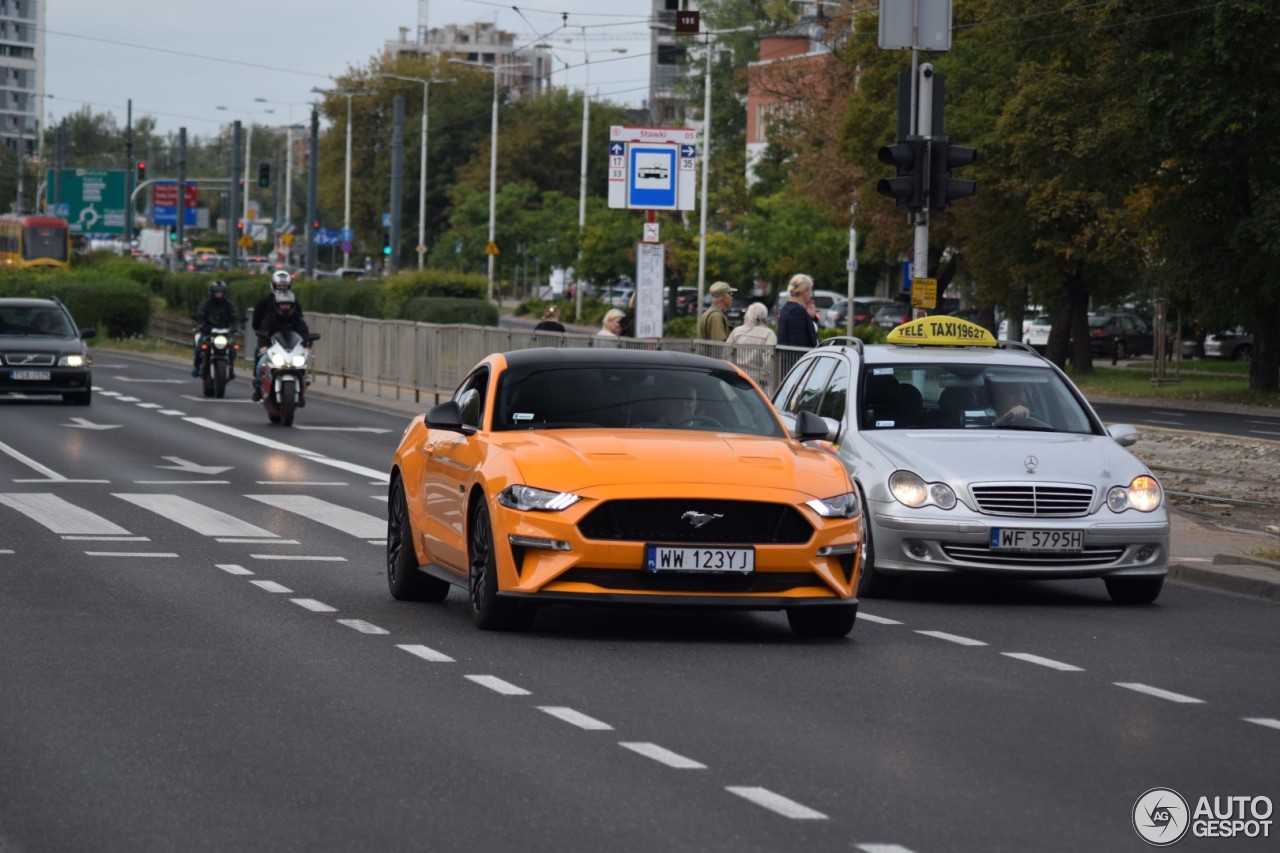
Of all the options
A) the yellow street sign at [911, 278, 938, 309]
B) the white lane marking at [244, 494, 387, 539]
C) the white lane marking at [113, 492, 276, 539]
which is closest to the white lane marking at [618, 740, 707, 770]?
the white lane marking at [113, 492, 276, 539]

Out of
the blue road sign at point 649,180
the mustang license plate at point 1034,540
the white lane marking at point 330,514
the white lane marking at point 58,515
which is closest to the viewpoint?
the mustang license plate at point 1034,540

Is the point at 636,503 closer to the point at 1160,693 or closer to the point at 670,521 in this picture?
the point at 670,521

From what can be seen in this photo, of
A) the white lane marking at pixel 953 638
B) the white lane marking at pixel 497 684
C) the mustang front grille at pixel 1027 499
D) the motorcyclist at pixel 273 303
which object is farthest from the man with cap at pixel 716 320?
the white lane marking at pixel 497 684

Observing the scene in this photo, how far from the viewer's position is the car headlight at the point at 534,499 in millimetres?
11195

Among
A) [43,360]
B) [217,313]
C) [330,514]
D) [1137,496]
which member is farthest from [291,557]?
[217,313]

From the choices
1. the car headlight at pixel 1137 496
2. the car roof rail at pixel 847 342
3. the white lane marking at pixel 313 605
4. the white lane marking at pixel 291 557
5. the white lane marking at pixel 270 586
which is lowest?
the white lane marking at pixel 291 557

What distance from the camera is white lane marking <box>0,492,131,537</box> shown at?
55.8 feet

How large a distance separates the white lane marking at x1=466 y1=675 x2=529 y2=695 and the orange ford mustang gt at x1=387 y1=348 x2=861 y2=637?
1.14m

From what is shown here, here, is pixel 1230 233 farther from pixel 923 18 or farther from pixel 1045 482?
pixel 1045 482

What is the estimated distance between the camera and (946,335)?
16.5 meters

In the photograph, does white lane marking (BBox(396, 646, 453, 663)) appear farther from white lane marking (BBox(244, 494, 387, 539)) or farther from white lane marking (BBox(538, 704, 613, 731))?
white lane marking (BBox(244, 494, 387, 539))

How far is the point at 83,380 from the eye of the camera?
34562 millimetres

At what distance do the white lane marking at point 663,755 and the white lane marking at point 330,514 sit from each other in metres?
8.79

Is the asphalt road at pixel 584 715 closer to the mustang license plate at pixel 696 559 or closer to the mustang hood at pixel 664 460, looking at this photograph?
the mustang license plate at pixel 696 559
